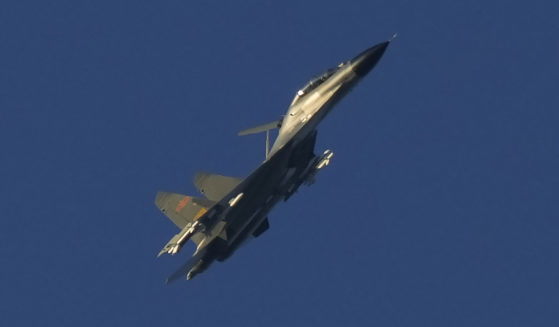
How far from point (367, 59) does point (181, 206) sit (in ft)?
42.1

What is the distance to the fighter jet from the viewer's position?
41.2 m

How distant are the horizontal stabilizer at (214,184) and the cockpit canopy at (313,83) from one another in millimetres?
4990

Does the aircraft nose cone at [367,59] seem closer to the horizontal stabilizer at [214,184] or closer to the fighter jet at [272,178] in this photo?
the fighter jet at [272,178]

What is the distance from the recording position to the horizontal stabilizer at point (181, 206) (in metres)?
45.2

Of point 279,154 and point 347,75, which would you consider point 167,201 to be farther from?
point 347,75

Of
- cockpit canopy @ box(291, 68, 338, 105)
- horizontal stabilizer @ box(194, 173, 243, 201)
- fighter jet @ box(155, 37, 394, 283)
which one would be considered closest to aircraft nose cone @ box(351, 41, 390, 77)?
fighter jet @ box(155, 37, 394, 283)

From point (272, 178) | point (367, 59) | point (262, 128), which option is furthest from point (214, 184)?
point (367, 59)

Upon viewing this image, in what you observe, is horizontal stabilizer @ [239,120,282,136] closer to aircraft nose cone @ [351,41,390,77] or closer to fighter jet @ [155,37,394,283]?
fighter jet @ [155,37,394,283]

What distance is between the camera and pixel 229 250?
144ft

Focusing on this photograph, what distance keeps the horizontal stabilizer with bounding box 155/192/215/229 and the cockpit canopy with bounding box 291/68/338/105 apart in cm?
675

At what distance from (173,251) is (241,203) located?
3.80 m

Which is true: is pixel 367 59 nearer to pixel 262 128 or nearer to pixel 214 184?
pixel 262 128

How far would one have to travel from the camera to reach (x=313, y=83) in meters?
42.3

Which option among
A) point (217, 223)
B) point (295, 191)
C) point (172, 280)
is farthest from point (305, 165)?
point (172, 280)
